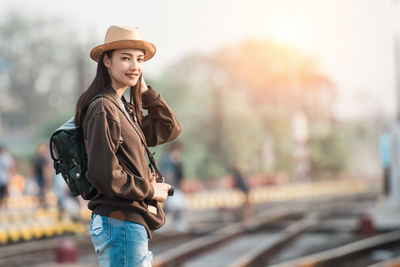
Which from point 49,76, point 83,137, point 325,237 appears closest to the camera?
point 83,137

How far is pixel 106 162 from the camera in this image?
105 inches

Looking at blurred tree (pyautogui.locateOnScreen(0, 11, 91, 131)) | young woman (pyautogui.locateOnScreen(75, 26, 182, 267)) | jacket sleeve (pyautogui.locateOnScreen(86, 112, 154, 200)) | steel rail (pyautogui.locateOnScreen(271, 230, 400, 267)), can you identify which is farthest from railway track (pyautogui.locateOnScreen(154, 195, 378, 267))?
blurred tree (pyautogui.locateOnScreen(0, 11, 91, 131))

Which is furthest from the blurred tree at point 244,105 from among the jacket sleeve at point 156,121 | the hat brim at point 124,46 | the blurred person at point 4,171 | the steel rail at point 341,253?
the hat brim at point 124,46

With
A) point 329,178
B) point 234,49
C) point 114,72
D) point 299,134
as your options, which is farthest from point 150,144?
point 234,49

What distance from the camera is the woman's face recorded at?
297 centimetres

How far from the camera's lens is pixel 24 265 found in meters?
10.9

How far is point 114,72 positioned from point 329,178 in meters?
61.3

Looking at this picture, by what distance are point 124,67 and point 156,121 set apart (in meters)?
0.35

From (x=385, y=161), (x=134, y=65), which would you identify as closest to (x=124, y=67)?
(x=134, y=65)

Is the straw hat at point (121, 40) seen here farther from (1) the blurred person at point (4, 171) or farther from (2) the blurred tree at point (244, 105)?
(2) the blurred tree at point (244, 105)

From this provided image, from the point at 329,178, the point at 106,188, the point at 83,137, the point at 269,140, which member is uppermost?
the point at 83,137

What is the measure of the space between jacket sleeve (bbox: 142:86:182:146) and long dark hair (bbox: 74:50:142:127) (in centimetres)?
5

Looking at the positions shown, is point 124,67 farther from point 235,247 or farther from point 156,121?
point 235,247

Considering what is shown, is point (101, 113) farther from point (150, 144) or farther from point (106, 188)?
point (150, 144)
